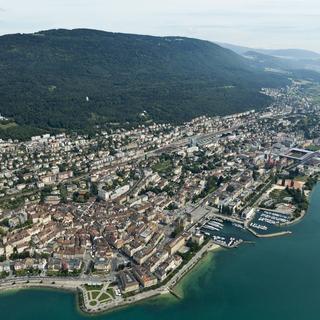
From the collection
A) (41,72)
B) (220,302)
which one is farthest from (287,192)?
(41,72)

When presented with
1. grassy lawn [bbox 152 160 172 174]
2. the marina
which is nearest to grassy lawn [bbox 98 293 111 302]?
the marina

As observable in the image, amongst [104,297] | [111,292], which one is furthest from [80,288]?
[111,292]

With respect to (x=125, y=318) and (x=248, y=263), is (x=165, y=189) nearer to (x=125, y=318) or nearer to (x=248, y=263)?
(x=248, y=263)

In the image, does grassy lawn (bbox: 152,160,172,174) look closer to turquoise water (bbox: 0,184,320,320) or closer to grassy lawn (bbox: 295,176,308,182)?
grassy lawn (bbox: 295,176,308,182)

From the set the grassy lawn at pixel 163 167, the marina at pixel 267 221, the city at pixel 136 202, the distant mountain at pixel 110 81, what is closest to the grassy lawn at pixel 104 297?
the city at pixel 136 202

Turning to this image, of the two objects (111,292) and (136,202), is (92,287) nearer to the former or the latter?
(111,292)
